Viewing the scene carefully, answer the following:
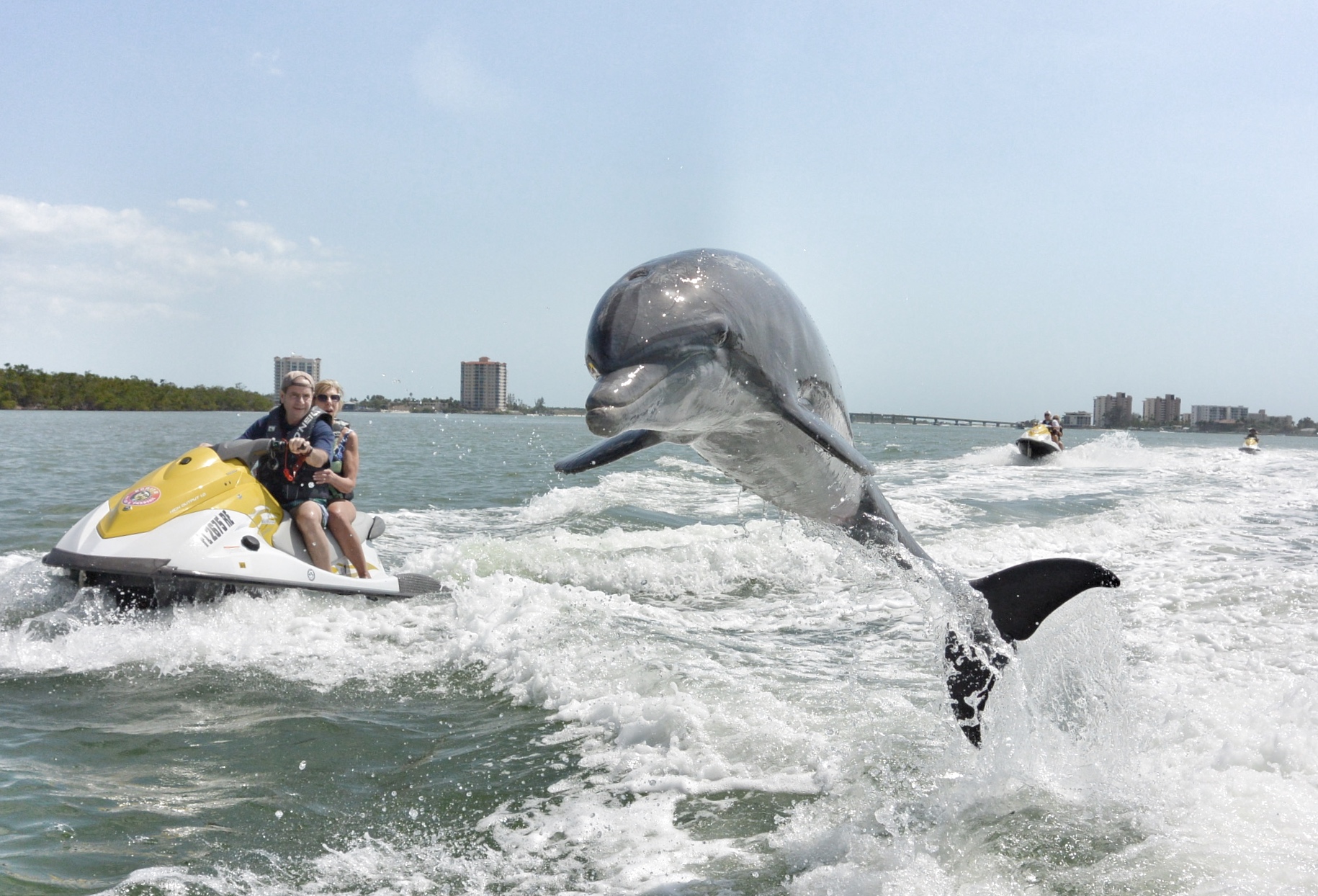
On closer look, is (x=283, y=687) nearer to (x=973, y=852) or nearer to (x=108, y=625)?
(x=108, y=625)

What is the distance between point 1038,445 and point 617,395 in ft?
101

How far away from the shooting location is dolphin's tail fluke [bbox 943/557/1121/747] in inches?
167

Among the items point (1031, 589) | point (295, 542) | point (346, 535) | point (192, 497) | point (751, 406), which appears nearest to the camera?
point (751, 406)

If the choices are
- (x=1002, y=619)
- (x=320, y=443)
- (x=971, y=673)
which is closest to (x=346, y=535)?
(x=320, y=443)

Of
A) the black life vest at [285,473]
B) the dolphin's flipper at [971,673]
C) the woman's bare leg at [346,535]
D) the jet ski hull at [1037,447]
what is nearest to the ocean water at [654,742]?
the dolphin's flipper at [971,673]

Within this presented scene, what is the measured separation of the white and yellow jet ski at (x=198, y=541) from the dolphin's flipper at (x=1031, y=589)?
580 cm

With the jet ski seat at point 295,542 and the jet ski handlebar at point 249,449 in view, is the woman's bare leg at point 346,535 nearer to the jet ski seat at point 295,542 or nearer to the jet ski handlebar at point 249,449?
the jet ski seat at point 295,542

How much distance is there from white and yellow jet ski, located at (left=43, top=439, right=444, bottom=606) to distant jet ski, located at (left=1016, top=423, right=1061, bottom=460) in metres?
26.6

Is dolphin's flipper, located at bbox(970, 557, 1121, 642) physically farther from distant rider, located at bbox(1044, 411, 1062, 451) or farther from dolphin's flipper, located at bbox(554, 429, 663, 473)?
distant rider, located at bbox(1044, 411, 1062, 451)

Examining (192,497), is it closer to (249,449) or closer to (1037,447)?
(249,449)

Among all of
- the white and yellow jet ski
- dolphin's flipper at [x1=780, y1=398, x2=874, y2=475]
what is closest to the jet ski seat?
the white and yellow jet ski

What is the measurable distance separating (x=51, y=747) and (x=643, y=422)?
15.0ft

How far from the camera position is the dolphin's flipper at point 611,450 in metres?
3.13

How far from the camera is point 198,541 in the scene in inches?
294
